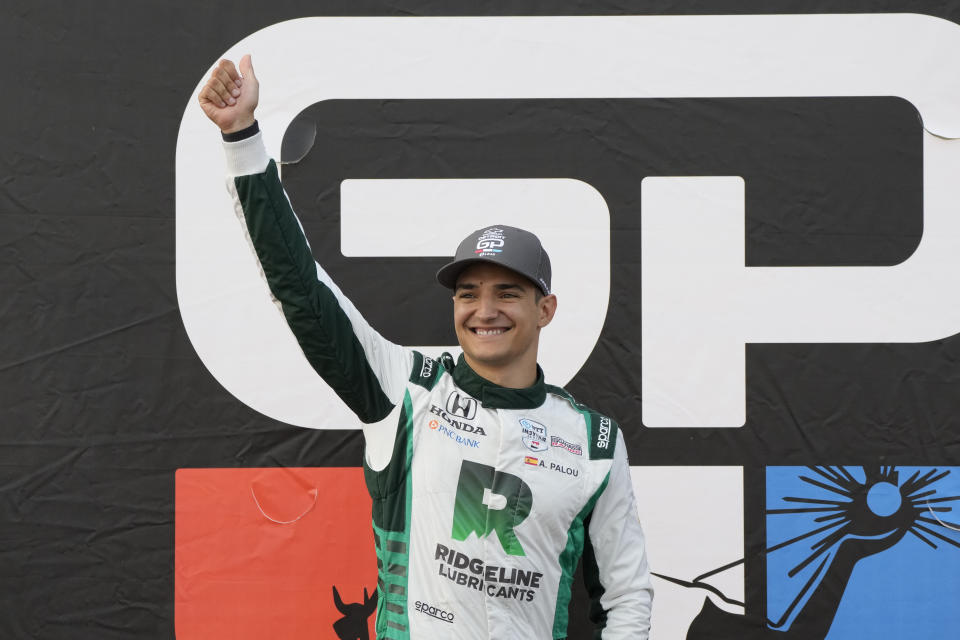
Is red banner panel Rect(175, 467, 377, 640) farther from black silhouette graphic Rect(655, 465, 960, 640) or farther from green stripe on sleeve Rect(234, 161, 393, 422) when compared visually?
black silhouette graphic Rect(655, 465, 960, 640)

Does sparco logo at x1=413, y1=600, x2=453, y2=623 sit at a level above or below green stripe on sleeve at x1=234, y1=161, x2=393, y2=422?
below

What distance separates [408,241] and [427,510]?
0.69 m

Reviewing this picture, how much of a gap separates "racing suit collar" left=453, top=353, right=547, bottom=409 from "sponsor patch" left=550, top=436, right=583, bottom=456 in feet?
0.22

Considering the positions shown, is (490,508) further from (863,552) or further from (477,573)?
(863,552)

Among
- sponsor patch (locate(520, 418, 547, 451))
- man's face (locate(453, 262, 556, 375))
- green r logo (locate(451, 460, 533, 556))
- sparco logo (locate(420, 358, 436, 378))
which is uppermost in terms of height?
man's face (locate(453, 262, 556, 375))

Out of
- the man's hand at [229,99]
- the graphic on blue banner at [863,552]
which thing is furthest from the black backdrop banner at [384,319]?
the man's hand at [229,99]

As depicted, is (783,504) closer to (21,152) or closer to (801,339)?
(801,339)

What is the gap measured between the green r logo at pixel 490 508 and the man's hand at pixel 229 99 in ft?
2.14

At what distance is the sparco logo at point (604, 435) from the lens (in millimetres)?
1498

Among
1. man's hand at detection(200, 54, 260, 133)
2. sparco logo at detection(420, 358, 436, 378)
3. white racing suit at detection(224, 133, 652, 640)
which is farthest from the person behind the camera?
sparco logo at detection(420, 358, 436, 378)

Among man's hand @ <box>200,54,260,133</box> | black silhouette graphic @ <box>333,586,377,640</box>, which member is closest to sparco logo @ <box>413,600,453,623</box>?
black silhouette graphic @ <box>333,586,377,640</box>

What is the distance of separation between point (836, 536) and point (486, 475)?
934mm

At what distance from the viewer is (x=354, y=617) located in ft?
6.02

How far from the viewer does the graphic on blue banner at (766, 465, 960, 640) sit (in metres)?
1.85
